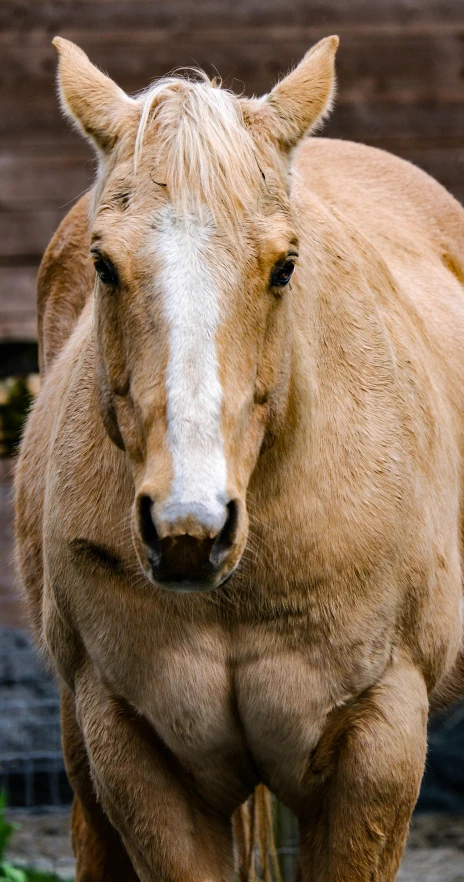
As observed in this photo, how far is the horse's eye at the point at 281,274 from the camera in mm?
2332

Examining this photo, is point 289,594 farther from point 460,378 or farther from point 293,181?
point 460,378

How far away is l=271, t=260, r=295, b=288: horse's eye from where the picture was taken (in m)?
2.33

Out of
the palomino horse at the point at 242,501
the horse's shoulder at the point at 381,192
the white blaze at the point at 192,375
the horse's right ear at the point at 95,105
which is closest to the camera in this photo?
the white blaze at the point at 192,375

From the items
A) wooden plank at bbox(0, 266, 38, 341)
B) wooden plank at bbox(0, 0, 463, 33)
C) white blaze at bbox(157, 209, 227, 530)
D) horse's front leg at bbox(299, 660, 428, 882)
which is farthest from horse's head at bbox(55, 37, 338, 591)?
wooden plank at bbox(0, 0, 463, 33)

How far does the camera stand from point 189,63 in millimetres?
6984

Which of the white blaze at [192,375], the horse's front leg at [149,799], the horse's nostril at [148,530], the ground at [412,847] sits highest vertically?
the white blaze at [192,375]

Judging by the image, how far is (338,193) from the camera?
12.5 ft

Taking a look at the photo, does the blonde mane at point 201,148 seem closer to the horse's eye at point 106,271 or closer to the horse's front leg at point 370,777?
the horse's eye at point 106,271

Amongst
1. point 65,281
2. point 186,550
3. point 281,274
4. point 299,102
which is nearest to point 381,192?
point 65,281

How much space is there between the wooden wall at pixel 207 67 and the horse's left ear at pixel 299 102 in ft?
14.6

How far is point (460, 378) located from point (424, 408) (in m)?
0.54

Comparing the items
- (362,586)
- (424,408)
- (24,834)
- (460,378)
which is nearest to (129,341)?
(362,586)

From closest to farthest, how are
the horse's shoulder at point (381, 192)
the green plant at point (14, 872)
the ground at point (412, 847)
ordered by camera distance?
the horse's shoulder at point (381, 192)
the green plant at point (14, 872)
the ground at point (412, 847)

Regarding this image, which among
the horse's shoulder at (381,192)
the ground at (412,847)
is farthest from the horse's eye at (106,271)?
the ground at (412,847)
